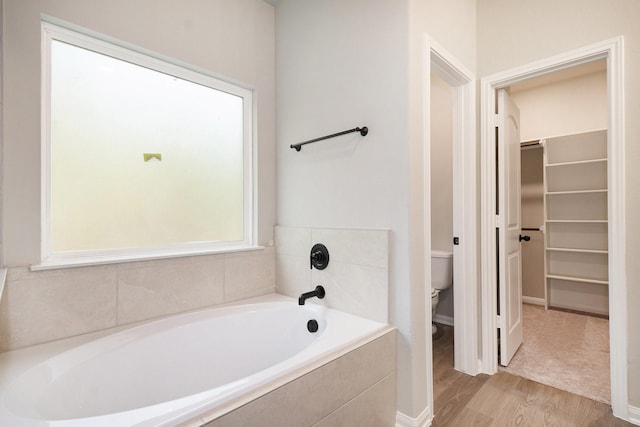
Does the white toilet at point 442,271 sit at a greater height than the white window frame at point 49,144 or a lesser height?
lesser

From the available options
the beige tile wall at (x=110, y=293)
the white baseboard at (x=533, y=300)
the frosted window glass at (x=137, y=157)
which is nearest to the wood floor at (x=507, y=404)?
the beige tile wall at (x=110, y=293)

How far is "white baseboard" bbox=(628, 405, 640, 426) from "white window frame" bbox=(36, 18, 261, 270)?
90.0 inches

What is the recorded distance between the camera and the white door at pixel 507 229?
2.14 meters

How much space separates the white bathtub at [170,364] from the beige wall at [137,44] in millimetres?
491

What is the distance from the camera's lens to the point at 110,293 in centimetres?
152

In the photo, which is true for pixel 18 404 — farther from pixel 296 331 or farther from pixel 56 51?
pixel 56 51

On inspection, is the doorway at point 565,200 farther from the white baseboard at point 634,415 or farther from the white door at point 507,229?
the white baseboard at point 634,415

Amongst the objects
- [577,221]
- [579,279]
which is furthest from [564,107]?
[579,279]

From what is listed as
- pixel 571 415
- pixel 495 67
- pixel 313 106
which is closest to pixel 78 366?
pixel 313 106

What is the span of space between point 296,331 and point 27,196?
1.46 m

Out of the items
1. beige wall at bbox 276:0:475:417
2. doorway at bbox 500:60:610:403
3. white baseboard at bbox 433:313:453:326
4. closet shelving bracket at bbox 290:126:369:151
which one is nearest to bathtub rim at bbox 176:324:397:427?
beige wall at bbox 276:0:475:417

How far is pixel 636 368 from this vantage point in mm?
A: 1591

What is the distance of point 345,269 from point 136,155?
1.35 m

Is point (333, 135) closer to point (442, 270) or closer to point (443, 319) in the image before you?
point (442, 270)
